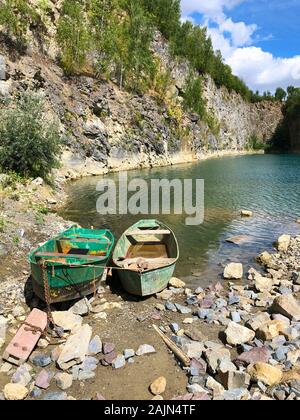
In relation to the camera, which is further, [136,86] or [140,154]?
[136,86]

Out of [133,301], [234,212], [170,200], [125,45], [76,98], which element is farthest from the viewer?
[125,45]

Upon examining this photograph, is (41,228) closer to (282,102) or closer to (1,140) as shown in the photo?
(1,140)

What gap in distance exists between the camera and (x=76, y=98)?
47.9 metres

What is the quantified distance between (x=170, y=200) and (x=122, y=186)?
830 cm

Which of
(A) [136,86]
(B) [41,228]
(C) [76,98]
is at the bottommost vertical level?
(B) [41,228]

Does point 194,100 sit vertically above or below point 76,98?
above

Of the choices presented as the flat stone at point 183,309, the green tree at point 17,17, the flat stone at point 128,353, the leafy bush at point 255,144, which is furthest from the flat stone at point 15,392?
the leafy bush at point 255,144

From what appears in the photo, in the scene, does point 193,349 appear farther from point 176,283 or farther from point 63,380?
point 176,283

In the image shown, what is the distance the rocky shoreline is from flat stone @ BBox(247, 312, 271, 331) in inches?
1.1

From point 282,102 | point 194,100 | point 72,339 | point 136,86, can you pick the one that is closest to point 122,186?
point 72,339

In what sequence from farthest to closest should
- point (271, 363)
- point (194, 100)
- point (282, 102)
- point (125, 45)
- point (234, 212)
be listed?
point (282, 102) → point (194, 100) → point (125, 45) → point (234, 212) → point (271, 363)

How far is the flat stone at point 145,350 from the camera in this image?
9148 millimetres

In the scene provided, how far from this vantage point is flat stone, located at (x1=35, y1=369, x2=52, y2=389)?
789 cm

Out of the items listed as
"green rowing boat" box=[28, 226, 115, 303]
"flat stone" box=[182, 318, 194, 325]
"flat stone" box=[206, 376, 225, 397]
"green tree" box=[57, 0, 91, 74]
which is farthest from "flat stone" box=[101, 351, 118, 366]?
"green tree" box=[57, 0, 91, 74]
